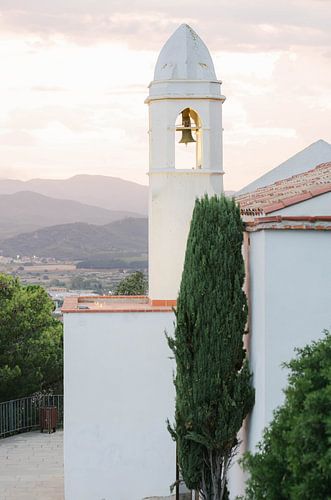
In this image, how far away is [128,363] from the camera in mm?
18203

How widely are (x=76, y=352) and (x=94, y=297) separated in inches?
121

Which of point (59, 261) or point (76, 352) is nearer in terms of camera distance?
point (76, 352)

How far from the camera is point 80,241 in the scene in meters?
81.6

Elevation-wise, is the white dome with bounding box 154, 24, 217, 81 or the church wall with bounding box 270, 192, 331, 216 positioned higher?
the white dome with bounding box 154, 24, 217, 81

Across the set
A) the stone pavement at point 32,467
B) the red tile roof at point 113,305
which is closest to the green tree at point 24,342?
the stone pavement at point 32,467

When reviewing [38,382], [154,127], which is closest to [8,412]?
[38,382]

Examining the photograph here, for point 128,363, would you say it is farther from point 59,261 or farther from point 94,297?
point 59,261

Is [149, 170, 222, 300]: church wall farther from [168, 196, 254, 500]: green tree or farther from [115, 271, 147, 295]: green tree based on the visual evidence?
[115, 271, 147, 295]: green tree

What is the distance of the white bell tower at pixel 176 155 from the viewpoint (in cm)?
1927

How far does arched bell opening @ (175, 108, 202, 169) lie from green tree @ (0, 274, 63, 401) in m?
8.94

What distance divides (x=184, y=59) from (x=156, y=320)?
544 cm

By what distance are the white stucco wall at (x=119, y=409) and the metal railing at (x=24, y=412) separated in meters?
8.89

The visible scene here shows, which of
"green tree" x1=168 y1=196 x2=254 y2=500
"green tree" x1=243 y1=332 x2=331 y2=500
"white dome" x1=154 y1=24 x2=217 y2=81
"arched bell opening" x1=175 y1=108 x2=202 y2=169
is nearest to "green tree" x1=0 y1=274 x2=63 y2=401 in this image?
"arched bell opening" x1=175 y1=108 x2=202 y2=169

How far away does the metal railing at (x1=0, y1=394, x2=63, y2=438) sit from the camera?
26.7m
